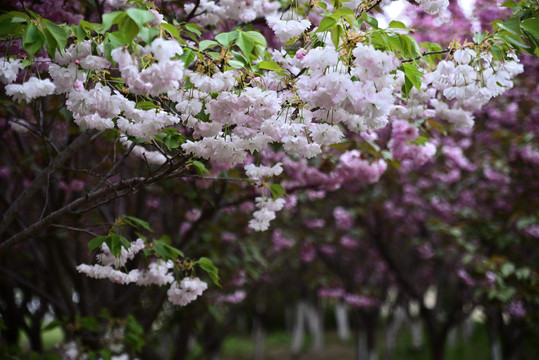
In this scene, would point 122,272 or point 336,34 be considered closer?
point 336,34

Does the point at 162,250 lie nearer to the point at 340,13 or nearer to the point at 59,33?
the point at 59,33

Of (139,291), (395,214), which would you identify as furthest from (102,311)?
(395,214)

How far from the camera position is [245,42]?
1.88 meters

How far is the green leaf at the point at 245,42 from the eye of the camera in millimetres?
1838

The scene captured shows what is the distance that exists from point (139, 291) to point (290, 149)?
3.11 metres

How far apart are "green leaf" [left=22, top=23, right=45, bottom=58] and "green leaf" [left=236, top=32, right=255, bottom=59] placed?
763 mm

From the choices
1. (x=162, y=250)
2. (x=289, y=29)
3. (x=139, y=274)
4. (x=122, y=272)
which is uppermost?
(x=289, y=29)

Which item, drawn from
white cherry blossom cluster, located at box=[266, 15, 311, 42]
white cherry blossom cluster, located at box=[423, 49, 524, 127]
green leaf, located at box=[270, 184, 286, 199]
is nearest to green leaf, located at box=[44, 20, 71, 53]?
white cherry blossom cluster, located at box=[266, 15, 311, 42]

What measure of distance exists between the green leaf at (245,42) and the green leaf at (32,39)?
0.76 metres

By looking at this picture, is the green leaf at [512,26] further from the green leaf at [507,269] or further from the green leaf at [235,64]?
the green leaf at [507,269]

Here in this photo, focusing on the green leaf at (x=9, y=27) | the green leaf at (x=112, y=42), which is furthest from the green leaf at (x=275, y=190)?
the green leaf at (x=9, y=27)

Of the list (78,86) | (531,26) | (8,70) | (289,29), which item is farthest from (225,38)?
(531,26)

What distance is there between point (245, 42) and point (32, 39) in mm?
822

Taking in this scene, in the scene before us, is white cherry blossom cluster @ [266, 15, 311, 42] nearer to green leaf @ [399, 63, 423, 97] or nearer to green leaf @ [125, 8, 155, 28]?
green leaf @ [399, 63, 423, 97]
